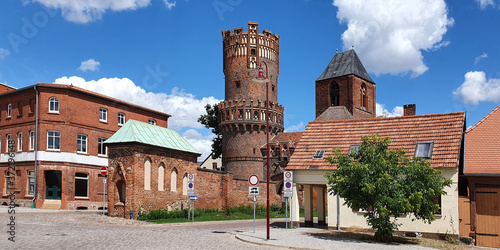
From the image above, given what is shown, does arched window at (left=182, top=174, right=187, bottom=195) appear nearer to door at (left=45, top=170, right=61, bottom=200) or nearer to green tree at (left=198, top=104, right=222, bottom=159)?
door at (left=45, top=170, right=61, bottom=200)

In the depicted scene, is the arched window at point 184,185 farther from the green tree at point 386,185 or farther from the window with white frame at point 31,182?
the green tree at point 386,185

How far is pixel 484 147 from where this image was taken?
21.5m

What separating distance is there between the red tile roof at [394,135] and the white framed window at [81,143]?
19.8m

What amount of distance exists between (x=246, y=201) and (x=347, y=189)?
21517mm

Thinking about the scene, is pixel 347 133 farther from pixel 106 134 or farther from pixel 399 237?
pixel 106 134

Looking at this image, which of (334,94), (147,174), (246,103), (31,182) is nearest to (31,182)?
(31,182)

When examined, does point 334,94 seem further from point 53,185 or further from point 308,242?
point 308,242

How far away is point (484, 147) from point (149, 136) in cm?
1853

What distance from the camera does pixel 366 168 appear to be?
18.2 m

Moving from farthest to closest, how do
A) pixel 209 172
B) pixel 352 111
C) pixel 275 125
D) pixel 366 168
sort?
pixel 352 111, pixel 275 125, pixel 209 172, pixel 366 168

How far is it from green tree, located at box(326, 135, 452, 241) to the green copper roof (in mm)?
13242

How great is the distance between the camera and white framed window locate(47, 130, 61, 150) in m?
35.7

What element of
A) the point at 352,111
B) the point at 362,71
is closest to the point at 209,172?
the point at 352,111

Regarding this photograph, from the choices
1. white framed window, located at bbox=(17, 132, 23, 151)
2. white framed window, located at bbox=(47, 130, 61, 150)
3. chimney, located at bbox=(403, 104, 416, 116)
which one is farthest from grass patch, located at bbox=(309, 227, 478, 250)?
white framed window, located at bbox=(17, 132, 23, 151)
